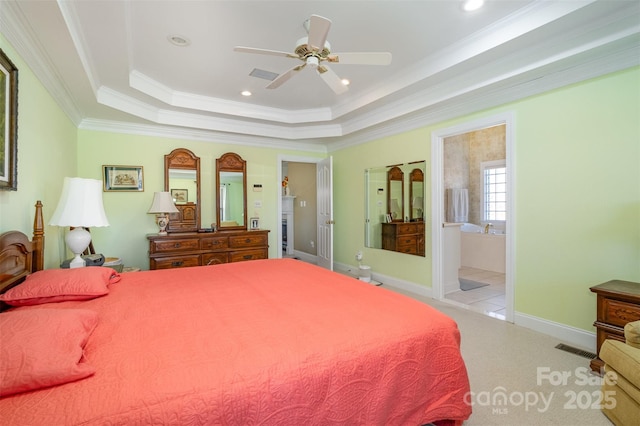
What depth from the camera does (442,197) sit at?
13.1 feet

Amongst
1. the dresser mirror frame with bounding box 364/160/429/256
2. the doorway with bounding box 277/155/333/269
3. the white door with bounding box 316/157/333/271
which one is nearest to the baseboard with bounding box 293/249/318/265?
the doorway with bounding box 277/155/333/269

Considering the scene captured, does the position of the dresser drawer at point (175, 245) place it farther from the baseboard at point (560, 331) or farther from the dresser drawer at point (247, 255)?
the baseboard at point (560, 331)

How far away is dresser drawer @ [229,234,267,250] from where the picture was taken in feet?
15.2

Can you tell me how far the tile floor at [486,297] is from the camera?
361cm

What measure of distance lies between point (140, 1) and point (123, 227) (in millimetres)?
3062

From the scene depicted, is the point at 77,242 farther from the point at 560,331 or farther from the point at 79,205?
the point at 560,331

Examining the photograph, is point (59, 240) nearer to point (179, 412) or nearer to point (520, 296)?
point (179, 412)

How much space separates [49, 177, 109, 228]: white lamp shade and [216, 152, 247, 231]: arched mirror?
8.21ft

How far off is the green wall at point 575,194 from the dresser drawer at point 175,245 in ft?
13.0

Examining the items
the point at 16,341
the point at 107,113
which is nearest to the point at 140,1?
the point at 107,113

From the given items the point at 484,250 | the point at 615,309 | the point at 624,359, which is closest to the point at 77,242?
the point at 624,359

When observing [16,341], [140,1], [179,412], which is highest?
[140,1]

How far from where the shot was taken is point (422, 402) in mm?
1359

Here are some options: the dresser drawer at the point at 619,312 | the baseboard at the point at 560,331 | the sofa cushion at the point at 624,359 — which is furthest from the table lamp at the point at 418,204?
the sofa cushion at the point at 624,359
